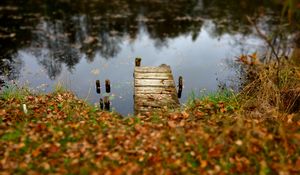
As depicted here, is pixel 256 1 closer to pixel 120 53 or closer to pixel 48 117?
pixel 120 53

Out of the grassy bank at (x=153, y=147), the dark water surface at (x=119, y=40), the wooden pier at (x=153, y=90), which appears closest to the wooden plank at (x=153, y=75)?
the wooden pier at (x=153, y=90)

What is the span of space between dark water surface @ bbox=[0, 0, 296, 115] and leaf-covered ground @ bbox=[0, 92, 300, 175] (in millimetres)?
5838

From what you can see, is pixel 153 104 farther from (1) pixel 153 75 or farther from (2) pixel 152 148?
(2) pixel 152 148

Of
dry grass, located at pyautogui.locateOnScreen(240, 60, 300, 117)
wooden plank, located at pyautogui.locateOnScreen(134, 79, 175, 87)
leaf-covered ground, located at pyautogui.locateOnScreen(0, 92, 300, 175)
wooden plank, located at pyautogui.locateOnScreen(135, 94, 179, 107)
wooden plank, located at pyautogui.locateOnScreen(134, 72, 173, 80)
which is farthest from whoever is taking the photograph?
wooden plank, located at pyautogui.locateOnScreen(134, 72, 173, 80)

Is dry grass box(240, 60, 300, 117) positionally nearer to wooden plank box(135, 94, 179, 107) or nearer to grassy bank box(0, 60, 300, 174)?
grassy bank box(0, 60, 300, 174)

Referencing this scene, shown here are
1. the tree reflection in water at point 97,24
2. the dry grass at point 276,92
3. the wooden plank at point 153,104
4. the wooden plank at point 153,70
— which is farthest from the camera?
the tree reflection in water at point 97,24

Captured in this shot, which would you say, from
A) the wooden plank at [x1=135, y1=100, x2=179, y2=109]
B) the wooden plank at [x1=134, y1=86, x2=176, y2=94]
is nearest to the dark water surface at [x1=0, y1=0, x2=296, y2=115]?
the wooden plank at [x1=134, y1=86, x2=176, y2=94]

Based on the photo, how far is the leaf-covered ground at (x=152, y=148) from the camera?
6.00 metres

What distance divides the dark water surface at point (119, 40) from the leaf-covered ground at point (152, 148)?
5838 mm

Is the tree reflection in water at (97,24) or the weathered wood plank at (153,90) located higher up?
the tree reflection in water at (97,24)

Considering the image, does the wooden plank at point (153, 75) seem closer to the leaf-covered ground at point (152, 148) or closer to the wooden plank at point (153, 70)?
the wooden plank at point (153, 70)

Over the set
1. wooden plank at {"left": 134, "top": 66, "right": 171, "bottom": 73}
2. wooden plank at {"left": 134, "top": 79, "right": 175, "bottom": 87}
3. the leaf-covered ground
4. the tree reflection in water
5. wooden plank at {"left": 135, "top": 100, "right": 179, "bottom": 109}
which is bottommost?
wooden plank at {"left": 135, "top": 100, "right": 179, "bottom": 109}

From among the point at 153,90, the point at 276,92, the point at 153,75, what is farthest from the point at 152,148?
the point at 153,75

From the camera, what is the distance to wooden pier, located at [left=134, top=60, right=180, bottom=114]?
10820mm
